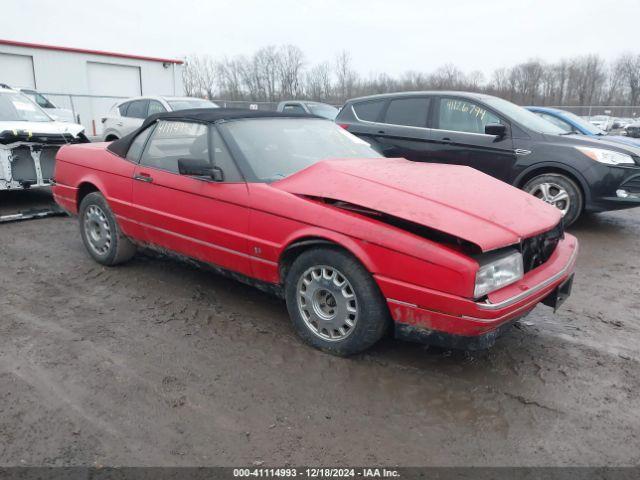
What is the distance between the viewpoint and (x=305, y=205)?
3105mm

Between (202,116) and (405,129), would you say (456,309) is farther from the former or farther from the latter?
(405,129)

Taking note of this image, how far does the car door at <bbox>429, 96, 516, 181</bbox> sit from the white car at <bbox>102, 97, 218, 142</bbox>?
6.05 metres

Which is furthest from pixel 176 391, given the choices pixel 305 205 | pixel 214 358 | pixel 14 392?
pixel 305 205

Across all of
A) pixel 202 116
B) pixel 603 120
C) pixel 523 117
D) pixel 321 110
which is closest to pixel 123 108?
pixel 321 110

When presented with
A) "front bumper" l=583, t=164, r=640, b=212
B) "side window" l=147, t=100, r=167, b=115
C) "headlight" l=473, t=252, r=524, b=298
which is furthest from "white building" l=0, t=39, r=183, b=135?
"headlight" l=473, t=252, r=524, b=298

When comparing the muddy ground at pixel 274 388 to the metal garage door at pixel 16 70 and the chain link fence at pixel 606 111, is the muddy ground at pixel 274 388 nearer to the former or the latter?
the metal garage door at pixel 16 70

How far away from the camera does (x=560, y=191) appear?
6137 millimetres

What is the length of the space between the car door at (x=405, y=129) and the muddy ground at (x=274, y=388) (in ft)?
11.5

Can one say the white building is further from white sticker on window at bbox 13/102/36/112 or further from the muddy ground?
the muddy ground

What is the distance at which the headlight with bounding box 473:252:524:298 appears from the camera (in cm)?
257

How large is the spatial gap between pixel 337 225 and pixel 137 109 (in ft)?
32.7

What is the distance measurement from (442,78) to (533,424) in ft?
166

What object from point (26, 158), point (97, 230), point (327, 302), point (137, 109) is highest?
point (137, 109)

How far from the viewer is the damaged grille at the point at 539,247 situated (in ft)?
9.57
